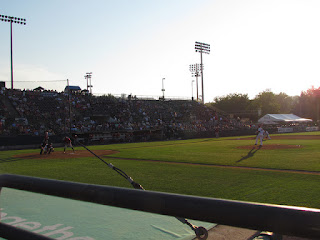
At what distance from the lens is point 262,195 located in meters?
6.93

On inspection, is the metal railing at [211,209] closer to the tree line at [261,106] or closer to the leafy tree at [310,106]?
the tree line at [261,106]

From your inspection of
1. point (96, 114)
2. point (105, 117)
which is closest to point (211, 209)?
point (96, 114)

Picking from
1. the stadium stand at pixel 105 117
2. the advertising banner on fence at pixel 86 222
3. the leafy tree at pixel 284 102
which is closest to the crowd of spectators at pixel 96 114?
the stadium stand at pixel 105 117

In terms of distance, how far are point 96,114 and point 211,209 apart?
127ft

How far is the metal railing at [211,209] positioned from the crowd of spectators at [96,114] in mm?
29696

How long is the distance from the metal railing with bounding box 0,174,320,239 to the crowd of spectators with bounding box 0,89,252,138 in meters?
29.7

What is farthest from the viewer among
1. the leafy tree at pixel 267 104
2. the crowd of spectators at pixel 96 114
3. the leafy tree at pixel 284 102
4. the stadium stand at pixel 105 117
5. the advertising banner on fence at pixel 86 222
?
the leafy tree at pixel 284 102

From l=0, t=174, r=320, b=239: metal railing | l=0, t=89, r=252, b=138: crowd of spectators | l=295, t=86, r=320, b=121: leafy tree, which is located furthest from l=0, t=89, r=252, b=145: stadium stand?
l=295, t=86, r=320, b=121: leafy tree

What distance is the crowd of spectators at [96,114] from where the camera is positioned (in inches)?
1252

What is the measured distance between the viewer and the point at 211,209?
3.30 feet

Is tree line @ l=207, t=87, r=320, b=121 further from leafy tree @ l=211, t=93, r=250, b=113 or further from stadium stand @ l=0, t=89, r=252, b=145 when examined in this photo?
stadium stand @ l=0, t=89, r=252, b=145

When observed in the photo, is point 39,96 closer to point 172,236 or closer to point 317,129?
point 172,236

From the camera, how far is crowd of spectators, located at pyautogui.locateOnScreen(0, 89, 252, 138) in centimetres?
3180

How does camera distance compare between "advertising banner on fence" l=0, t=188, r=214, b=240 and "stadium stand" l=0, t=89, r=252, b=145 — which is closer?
"advertising banner on fence" l=0, t=188, r=214, b=240
